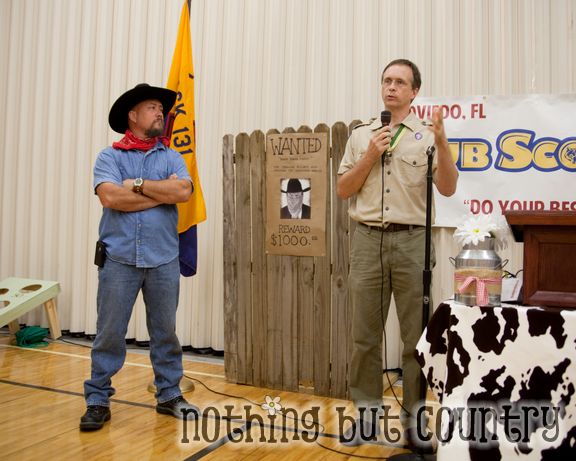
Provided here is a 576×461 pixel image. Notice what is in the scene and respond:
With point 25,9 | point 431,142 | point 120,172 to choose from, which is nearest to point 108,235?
point 120,172

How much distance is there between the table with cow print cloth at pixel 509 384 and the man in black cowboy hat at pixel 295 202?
1908 mm

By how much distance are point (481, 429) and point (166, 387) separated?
1.95m

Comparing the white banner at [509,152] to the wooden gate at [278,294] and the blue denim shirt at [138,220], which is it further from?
the blue denim shirt at [138,220]

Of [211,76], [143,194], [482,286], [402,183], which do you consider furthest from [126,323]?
[211,76]

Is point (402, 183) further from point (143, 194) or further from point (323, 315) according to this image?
point (143, 194)

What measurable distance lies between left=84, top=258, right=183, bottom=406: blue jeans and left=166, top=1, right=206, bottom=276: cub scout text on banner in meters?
0.65

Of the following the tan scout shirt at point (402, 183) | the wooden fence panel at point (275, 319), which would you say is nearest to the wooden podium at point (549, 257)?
the tan scout shirt at point (402, 183)

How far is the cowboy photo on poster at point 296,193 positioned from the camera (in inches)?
136

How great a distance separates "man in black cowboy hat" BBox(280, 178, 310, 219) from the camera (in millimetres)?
3496

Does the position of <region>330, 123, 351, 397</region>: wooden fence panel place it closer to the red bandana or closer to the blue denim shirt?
the blue denim shirt

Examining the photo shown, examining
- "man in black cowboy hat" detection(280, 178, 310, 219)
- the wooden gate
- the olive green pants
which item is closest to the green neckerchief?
the olive green pants

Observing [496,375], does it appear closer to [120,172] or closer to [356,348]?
[356,348]

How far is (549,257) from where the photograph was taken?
1560 millimetres

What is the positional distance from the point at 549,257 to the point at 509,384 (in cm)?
39
